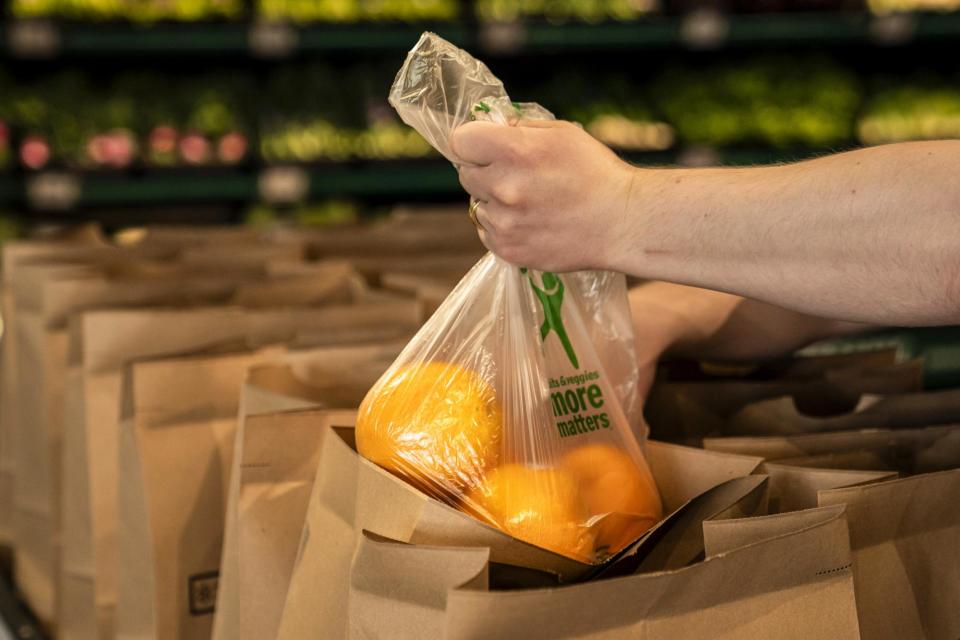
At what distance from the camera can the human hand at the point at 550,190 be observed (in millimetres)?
732

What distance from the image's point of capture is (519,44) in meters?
3.14

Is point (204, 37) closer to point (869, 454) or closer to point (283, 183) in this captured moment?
point (283, 183)

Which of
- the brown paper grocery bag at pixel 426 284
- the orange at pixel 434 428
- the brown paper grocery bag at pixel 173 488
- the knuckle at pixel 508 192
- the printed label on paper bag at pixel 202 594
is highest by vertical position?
the knuckle at pixel 508 192

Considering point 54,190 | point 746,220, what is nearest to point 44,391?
point 746,220

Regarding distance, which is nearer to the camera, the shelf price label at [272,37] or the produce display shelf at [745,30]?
the shelf price label at [272,37]

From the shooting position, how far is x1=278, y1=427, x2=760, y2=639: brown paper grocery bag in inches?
24.4

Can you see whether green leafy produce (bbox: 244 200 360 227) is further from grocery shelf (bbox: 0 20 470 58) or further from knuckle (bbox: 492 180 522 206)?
knuckle (bbox: 492 180 522 206)

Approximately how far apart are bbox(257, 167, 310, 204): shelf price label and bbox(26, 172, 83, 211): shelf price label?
0.52 meters

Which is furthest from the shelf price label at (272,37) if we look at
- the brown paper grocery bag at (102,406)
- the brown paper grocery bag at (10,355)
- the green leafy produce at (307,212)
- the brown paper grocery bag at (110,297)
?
the brown paper grocery bag at (102,406)

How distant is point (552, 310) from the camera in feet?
2.64

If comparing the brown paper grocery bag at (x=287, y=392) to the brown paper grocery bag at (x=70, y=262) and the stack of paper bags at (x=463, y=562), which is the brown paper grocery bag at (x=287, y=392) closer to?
the stack of paper bags at (x=463, y=562)

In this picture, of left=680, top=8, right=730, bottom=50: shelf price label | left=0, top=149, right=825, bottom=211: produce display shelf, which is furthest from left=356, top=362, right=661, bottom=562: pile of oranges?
left=680, top=8, right=730, bottom=50: shelf price label

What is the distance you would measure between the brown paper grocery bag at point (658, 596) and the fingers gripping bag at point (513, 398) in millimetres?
112

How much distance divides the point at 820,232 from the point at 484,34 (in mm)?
2577
